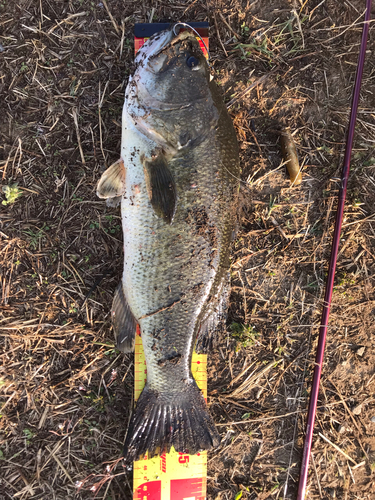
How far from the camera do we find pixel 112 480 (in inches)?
104

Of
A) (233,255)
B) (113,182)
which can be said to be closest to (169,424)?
(233,255)

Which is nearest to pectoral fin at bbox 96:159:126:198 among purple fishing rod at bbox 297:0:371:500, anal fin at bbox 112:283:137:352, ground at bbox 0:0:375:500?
ground at bbox 0:0:375:500

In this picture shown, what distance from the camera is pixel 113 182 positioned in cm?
226

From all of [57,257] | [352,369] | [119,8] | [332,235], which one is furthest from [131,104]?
[352,369]

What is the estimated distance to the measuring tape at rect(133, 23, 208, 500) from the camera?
2529 millimetres

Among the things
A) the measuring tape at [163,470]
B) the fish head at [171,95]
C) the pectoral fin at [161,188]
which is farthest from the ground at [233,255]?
the pectoral fin at [161,188]

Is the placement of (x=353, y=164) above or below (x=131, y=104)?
below

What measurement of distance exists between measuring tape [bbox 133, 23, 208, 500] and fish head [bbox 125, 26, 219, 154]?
528 millimetres

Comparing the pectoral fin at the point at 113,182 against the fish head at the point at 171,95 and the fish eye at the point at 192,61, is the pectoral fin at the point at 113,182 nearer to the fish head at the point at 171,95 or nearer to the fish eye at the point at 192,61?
the fish head at the point at 171,95

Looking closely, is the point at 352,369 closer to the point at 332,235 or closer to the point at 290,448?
the point at 290,448

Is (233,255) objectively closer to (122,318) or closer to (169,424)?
(122,318)

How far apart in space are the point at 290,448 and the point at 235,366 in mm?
880

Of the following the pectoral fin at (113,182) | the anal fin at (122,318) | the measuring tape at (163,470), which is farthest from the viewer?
the measuring tape at (163,470)

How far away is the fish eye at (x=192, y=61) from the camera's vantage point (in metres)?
2.15
